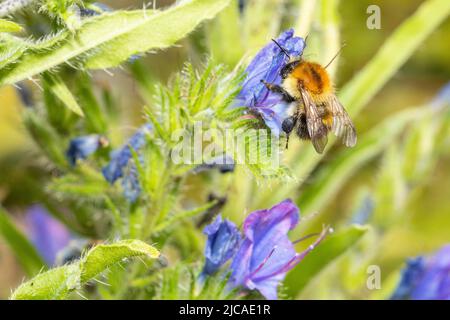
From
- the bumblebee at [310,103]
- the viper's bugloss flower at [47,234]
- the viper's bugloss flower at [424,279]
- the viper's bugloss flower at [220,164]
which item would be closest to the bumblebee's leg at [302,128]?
the bumblebee at [310,103]

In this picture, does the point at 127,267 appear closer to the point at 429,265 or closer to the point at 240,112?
the point at 240,112

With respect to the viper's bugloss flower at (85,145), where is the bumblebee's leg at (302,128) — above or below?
above

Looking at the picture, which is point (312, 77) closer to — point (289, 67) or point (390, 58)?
point (289, 67)

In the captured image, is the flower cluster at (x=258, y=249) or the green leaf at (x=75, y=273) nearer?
the green leaf at (x=75, y=273)

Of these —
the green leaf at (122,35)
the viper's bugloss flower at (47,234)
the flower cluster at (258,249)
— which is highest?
the green leaf at (122,35)

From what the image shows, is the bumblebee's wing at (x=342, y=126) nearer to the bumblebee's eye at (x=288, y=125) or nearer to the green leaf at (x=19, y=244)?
the bumblebee's eye at (x=288, y=125)

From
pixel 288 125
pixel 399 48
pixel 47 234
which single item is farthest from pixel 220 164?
pixel 47 234

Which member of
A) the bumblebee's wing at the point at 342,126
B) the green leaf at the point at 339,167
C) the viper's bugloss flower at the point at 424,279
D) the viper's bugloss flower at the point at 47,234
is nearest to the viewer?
the bumblebee's wing at the point at 342,126

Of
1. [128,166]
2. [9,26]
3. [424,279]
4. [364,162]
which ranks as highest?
[9,26]
